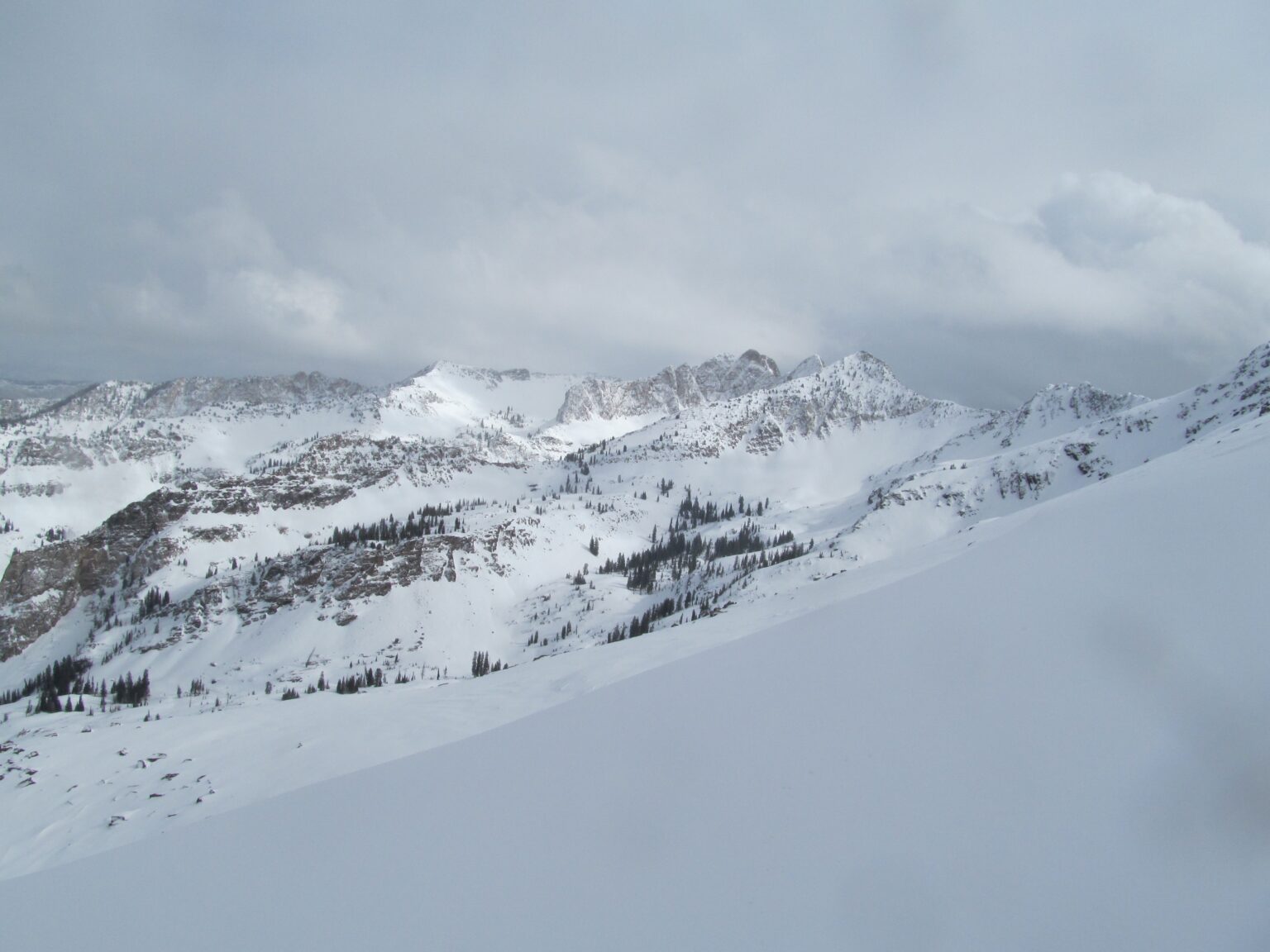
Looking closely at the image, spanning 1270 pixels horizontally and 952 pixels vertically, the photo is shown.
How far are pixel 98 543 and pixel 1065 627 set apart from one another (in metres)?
150

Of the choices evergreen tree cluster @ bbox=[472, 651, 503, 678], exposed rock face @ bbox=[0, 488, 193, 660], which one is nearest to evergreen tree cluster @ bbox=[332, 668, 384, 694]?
evergreen tree cluster @ bbox=[472, 651, 503, 678]

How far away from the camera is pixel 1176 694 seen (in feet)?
17.1

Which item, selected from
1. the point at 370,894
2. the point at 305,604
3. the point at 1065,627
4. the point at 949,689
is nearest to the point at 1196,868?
the point at 949,689

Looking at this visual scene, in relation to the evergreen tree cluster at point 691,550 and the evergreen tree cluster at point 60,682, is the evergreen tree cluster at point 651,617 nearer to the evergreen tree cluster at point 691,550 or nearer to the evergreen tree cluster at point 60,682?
the evergreen tree cluster at point 691,550

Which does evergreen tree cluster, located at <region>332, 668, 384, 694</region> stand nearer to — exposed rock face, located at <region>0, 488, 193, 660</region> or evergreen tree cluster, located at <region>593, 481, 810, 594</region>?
evergreen tree cluster, located at <region>593, 481, 810, 594</region>

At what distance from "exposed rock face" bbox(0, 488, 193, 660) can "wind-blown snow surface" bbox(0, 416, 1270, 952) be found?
425ft

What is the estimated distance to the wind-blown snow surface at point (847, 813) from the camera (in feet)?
13.3

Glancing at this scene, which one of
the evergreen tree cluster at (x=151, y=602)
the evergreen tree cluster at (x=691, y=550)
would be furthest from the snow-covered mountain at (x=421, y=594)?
the evergreen tree cluster at (x=691, y=550)

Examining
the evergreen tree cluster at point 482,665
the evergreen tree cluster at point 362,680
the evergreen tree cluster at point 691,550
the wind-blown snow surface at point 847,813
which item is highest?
the wind-blown snow surface at point 847,813

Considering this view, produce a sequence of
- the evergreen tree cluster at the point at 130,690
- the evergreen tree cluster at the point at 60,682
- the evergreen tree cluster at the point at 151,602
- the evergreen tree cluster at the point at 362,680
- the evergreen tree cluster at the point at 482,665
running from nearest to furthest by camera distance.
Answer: the evergreen tree cluster at the point at 362,680 < the evergreen tree cluster at the point at 130,690 < the evergreen tree cluster at the point at 482,665 < the evergreen tree cluster at the point at 60,682 < the evergreen tree cluster at the point at 151,602

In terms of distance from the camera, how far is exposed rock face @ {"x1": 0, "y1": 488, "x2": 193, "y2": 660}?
9475 cm

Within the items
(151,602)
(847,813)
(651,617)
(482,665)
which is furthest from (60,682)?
(847,813)

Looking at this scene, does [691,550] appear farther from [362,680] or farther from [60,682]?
[60,682]

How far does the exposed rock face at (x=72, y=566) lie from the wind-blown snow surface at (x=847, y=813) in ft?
425
